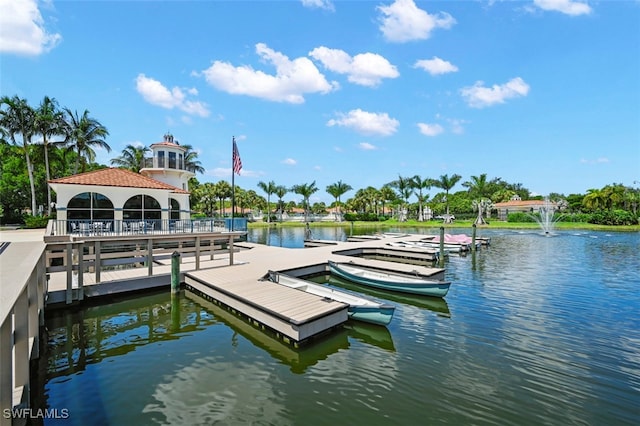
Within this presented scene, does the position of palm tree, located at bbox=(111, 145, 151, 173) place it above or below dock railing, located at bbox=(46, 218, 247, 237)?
above

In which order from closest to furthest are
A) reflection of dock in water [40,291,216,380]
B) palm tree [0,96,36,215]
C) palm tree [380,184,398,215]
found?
1. reflection of dock in water [40,291,216,380]
2. palm tree [0,96,36,215]
3. palm tree [380,184,398,215]

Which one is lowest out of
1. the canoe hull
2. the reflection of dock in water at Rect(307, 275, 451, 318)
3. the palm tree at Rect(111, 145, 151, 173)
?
the reflection of dock in water at Rect(307, 275, 451, 318)

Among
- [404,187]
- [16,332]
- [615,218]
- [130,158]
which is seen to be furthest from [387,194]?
[16,332]

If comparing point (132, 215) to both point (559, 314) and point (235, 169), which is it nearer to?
point (235, 169)

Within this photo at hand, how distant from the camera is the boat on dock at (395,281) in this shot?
13.2 meters

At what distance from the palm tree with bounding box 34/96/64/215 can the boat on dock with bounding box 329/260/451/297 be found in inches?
1303

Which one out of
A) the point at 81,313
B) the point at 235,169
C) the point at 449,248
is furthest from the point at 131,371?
the point at 449,248

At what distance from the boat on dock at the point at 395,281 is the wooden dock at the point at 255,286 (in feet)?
3.78

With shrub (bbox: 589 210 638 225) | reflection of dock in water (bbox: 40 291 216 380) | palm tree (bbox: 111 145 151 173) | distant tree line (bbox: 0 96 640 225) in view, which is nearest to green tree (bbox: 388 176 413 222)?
distant tree line (bbox: 0 96 640 225)

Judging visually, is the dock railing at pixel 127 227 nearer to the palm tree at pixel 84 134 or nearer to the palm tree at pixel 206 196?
the palm tree at pixel 84 134

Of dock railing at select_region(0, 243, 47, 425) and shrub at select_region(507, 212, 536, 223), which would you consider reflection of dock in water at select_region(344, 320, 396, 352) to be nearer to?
dock railing at select_region(0, 243, 47, 425)

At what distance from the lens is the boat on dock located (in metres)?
13.2

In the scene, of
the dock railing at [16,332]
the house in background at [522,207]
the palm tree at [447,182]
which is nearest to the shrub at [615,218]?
the house in background at [522,207]

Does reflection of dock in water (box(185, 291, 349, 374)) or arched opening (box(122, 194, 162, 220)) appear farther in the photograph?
arched opening (box(122, 194, 162, 220))
